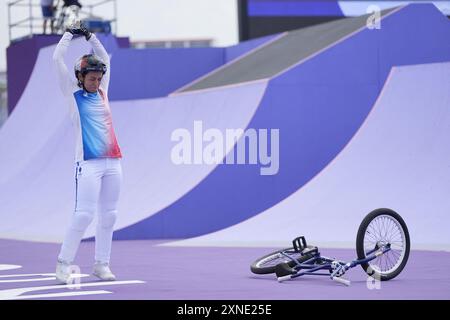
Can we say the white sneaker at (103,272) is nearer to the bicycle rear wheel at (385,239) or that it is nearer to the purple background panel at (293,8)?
the bicycle rear wheel at (385,239)

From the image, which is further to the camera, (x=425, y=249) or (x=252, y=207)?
(x=252, y=207)

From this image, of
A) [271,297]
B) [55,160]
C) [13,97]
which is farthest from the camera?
[13,97]

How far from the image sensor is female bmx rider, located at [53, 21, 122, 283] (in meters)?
8.07

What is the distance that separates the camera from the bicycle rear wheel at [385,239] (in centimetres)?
806

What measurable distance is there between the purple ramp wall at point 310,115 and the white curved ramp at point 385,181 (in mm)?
1499

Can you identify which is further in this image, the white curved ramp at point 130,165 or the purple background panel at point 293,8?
the purple background panel at point 293,8

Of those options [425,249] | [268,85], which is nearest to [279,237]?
[425,249]

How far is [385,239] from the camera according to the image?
326 inches

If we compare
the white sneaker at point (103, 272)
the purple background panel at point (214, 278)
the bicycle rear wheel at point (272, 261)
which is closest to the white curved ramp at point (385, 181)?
the purple background panel at point (214, 278)

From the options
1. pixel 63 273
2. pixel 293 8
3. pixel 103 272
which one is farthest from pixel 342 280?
pixel 293 8

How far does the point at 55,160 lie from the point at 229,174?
12.0ft

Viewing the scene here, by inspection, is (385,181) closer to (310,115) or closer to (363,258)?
(310,115)
